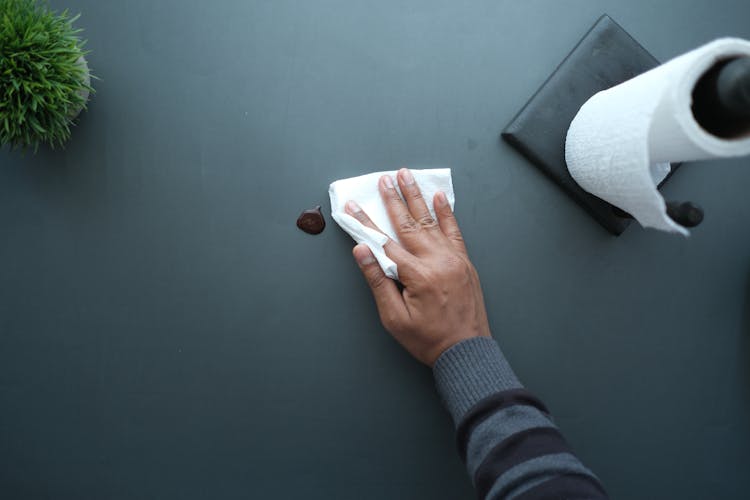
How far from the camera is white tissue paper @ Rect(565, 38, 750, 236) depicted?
1.16 ft

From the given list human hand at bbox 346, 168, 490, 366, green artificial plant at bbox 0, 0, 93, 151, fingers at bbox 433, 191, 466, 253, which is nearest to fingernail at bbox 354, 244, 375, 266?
human hand at bbox 346, 168, 490, 366

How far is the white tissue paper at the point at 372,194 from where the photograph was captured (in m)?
0.56

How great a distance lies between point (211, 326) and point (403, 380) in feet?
0.86

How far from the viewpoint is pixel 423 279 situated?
0.54 metres

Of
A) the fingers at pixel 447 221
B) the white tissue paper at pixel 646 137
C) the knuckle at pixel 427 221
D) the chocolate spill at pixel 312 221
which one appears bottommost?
the chocolate spill at pixel 312 221

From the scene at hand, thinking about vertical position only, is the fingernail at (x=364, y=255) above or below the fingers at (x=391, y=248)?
below

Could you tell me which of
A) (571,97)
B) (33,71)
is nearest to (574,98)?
(571,97)

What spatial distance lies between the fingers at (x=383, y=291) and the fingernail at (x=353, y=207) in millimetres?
47

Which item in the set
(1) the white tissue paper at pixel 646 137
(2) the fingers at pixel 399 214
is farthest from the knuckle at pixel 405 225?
(1) the white tissue paper at pixel 646 137

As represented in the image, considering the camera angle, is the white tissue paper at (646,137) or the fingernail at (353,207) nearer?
the white tissue paper at (646,137)

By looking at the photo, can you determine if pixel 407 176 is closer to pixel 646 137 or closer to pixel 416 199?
pixel 416 199

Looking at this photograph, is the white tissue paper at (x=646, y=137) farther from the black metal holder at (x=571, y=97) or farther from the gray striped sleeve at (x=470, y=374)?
the gray striped sleeve at (x=470, y=374)

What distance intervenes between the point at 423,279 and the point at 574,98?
30 centimetres

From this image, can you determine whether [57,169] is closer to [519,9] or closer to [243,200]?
[243,200]
